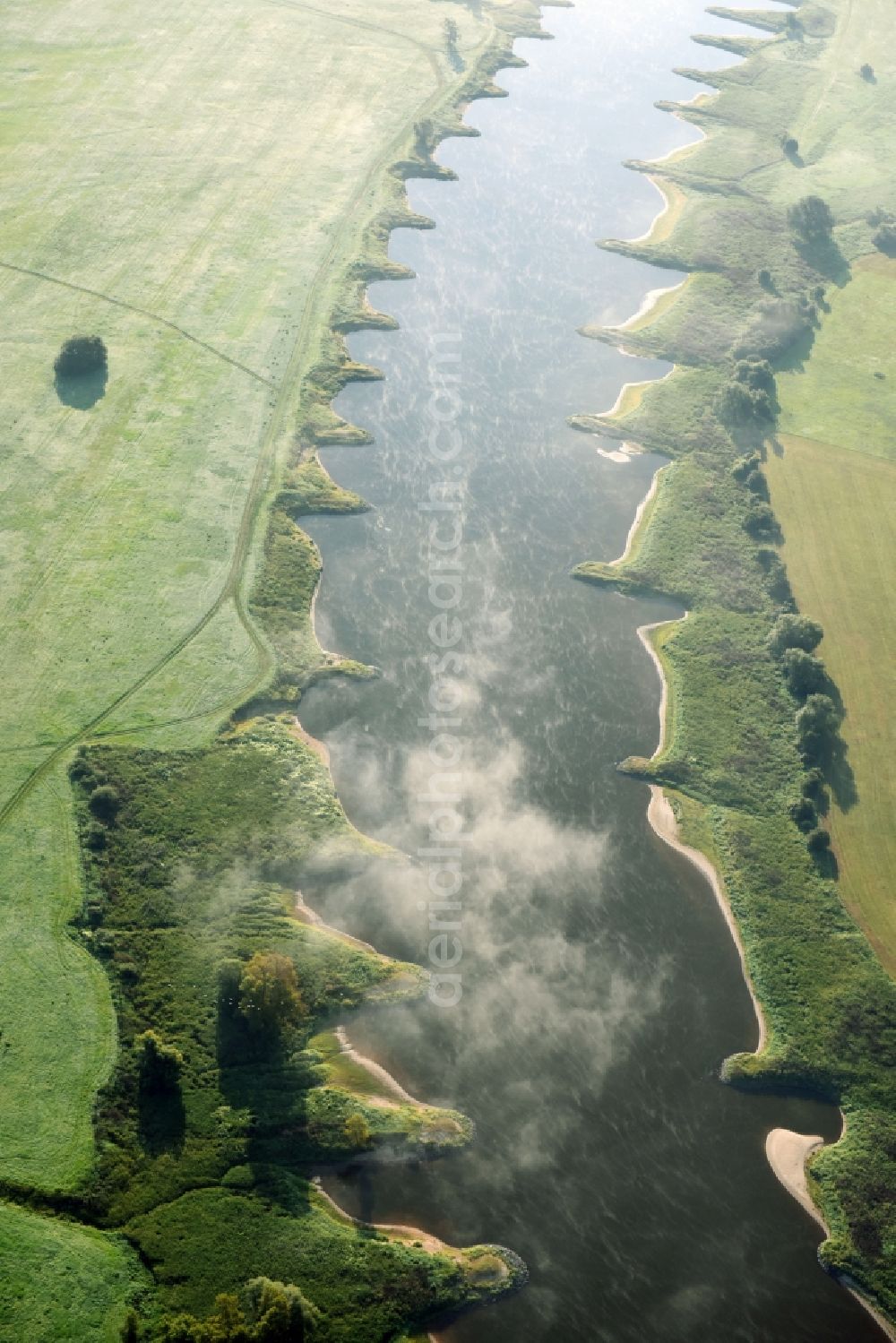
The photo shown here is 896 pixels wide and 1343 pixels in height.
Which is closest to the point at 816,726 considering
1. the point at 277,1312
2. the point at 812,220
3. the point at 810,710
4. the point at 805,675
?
the point at 810,710

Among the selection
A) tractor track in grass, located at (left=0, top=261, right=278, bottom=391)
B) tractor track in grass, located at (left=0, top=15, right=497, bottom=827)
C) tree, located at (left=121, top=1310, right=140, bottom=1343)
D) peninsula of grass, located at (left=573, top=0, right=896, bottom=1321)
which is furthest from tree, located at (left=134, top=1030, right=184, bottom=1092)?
tractor track in grass, located at (left=0, top=261, right=278, bottom=391)

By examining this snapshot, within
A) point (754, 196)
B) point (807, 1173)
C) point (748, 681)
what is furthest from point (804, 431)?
point (807, 1173)

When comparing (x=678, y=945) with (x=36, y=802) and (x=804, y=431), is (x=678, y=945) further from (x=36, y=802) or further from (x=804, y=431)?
(x=804, y=431)

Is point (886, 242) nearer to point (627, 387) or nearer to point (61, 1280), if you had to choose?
point (627, 387)

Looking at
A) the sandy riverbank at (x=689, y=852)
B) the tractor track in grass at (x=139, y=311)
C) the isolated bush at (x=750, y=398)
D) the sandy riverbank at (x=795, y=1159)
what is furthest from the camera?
the isolated bush at (x=750, y=398)

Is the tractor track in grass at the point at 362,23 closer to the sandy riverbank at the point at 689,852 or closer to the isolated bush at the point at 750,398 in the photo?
the isolated bush at the point at 750,398

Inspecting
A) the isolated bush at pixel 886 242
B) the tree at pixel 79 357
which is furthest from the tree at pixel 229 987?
the isolated bush at pixel 886 242
